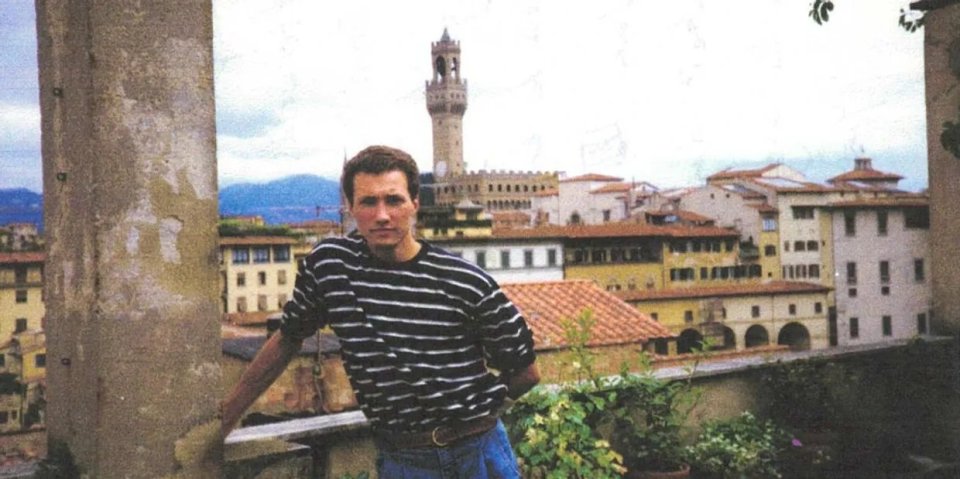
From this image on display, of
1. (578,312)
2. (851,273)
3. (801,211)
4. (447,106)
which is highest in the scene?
(447,106)

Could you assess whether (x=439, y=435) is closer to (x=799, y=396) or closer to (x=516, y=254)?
(x=799, y=396)

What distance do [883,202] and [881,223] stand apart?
1146 millimetres

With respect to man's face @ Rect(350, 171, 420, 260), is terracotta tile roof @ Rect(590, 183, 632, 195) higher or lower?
higher

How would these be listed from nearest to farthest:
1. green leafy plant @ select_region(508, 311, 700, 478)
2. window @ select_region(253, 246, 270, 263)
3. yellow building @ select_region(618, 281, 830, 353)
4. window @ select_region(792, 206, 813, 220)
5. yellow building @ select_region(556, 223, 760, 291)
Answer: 1. green leafy plant @ select_region(508, 311, 700, 478)
2. yellow building @ select_region(618, 281, 830, 353)
3. yellow building @ select_region(556, 223, 760, 291)
4. window @ select_region(253, 246, 270, 263)
5. window @ select_region(792, 206, 813, 220)

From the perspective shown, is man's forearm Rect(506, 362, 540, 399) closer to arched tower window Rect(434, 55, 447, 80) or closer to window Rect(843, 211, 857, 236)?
window Rect(843, 211, 857, 236)

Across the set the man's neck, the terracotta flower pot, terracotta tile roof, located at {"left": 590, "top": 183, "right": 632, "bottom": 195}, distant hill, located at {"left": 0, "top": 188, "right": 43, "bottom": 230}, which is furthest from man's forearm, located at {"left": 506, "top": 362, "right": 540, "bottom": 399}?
terracotta tile roof, located at {"left": 590, "top": 183, "right": 632, "bottom": 195}

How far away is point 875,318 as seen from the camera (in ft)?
146

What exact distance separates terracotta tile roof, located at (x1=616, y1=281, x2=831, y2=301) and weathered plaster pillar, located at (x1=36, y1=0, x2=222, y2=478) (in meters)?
35.4

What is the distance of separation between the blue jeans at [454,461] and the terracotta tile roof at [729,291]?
3539cm

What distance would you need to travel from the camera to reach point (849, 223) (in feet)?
148

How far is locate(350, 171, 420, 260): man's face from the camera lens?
6.37ft

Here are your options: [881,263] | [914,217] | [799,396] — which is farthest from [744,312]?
[799,396]

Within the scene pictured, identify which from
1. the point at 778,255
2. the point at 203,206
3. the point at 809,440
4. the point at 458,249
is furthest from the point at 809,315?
the point at 203,206

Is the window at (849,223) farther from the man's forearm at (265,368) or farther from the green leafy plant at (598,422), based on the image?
the man's forearm at (265,368)
